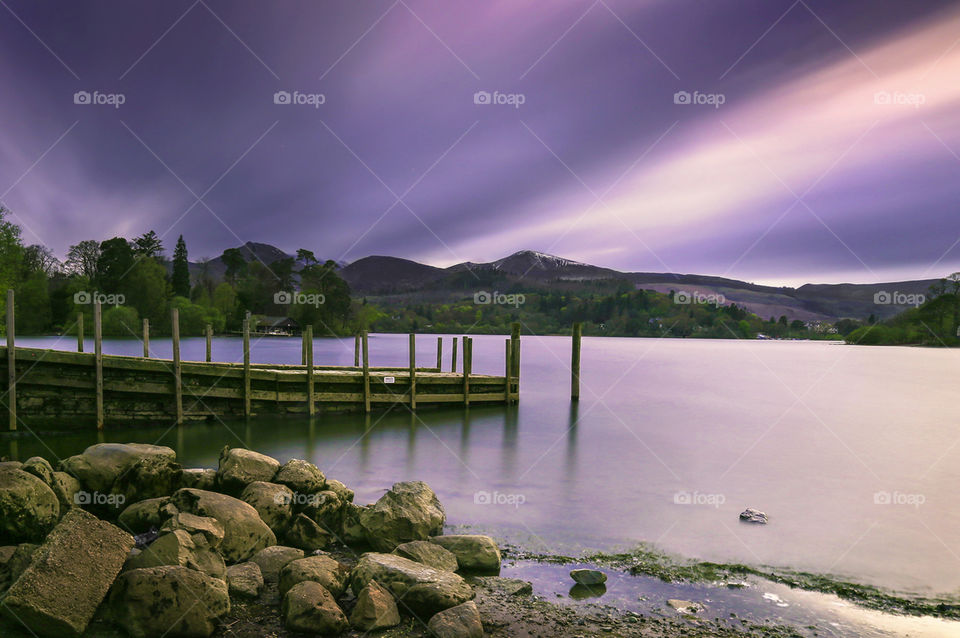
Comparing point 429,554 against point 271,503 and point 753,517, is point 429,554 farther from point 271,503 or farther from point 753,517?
point 753,517

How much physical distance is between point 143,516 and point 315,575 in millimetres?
3386

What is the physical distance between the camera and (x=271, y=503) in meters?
8.77

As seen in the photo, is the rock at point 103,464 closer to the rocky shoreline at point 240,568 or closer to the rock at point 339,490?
the rocky shoreline at point 240,568

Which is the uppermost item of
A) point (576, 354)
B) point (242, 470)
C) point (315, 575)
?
point (576, 354)

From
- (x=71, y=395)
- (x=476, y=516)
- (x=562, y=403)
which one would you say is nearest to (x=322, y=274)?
(x=562, y=403)

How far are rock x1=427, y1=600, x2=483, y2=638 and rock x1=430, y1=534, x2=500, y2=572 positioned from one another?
1.86m

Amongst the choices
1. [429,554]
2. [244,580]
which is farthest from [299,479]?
[429,554]

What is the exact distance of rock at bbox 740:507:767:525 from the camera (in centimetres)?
1212

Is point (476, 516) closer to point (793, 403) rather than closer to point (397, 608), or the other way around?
point (397, 608)

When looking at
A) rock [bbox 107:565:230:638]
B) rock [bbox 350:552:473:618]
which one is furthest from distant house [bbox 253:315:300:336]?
rock [bbox 107:565:230:638]

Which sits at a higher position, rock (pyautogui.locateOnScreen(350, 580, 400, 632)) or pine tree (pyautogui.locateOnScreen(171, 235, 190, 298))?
pine tree (pyautogui.locateOnScreen(171, 235, 190, 298))

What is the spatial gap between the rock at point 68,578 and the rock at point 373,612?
2579 millimetres

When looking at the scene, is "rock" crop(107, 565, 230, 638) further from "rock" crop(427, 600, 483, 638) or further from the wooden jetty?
the wooden jetty

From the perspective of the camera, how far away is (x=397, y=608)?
640 centimetres
